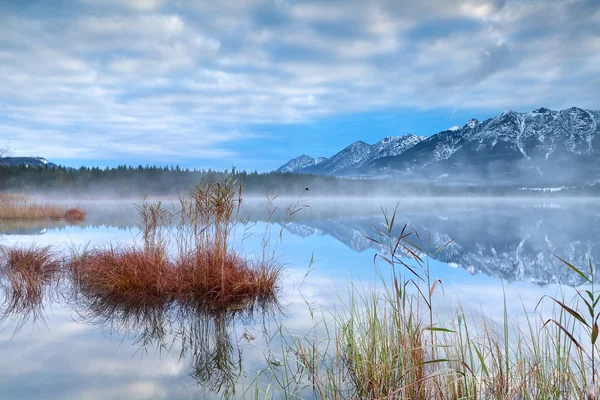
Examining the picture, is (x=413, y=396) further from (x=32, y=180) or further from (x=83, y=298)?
(x=32, y=180)

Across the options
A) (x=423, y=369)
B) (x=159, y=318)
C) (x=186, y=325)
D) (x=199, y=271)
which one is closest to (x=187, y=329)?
(x=186, y=325)

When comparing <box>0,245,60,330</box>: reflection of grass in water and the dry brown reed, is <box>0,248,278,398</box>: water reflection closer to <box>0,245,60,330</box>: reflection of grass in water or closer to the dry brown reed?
<box>0,245,60,330</box>: reflection of grass in water

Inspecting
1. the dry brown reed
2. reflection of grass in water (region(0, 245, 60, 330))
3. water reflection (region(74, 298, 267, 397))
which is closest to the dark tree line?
the dry brown reed

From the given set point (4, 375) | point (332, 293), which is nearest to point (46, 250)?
point (4, 375)

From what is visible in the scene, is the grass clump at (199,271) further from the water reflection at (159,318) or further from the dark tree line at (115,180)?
the dark tree line at (115,180)

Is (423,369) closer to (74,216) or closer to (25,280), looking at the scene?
(25,280)

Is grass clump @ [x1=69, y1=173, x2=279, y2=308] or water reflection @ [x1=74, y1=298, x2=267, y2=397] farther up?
grass clump @ [x1=69, y1=173, x2=279, y2=308]

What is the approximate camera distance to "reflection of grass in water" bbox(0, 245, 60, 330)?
17.6 ft

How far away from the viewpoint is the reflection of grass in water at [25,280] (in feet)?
17.6

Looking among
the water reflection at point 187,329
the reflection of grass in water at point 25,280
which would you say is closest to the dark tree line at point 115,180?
the reflection of grass in water at point 25,280

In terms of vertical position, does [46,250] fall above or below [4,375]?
above

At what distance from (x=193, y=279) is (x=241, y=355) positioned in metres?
2.48

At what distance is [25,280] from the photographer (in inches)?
249

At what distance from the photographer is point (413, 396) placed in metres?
2.62
